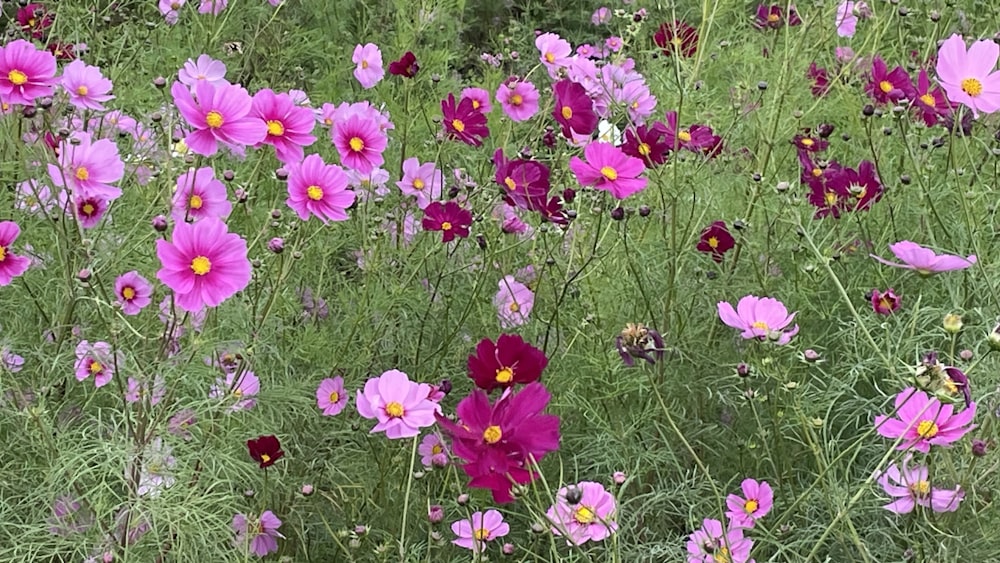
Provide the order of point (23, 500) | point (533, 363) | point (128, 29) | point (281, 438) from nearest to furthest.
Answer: point (533, 363) → point (23, 500) → point (281, 438) → point (128, 29)

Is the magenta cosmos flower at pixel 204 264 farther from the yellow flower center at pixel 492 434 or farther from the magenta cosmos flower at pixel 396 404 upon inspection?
the yellow flower center at pixel 492 434

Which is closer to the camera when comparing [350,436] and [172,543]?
[172,543]

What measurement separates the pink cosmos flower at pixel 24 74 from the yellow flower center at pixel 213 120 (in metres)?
0.22

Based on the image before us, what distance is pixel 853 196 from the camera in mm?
1270

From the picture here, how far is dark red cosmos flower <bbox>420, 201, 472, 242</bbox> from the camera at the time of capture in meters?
1.33

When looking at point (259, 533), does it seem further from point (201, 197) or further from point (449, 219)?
point (449, 219)

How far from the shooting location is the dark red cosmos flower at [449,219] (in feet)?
4.37

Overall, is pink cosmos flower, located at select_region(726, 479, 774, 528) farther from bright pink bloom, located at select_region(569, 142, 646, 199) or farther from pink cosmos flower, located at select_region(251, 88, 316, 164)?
pink cosmos flower, located at select_region(251, 88, 316, 164)

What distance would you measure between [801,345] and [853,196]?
0.21m

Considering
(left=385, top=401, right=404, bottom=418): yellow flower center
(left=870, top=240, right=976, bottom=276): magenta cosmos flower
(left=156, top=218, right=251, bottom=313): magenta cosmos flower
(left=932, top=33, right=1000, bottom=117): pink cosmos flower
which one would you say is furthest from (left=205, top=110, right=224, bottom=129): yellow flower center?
(left=932, top=33, right=1000, bottom=117): pink cosmos flower

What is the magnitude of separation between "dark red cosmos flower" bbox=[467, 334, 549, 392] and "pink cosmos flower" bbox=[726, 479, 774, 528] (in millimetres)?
330

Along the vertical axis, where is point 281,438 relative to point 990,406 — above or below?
below

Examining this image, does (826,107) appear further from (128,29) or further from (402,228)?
(128,29)

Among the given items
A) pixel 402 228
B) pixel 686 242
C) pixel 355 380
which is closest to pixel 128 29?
pixel 402 228
